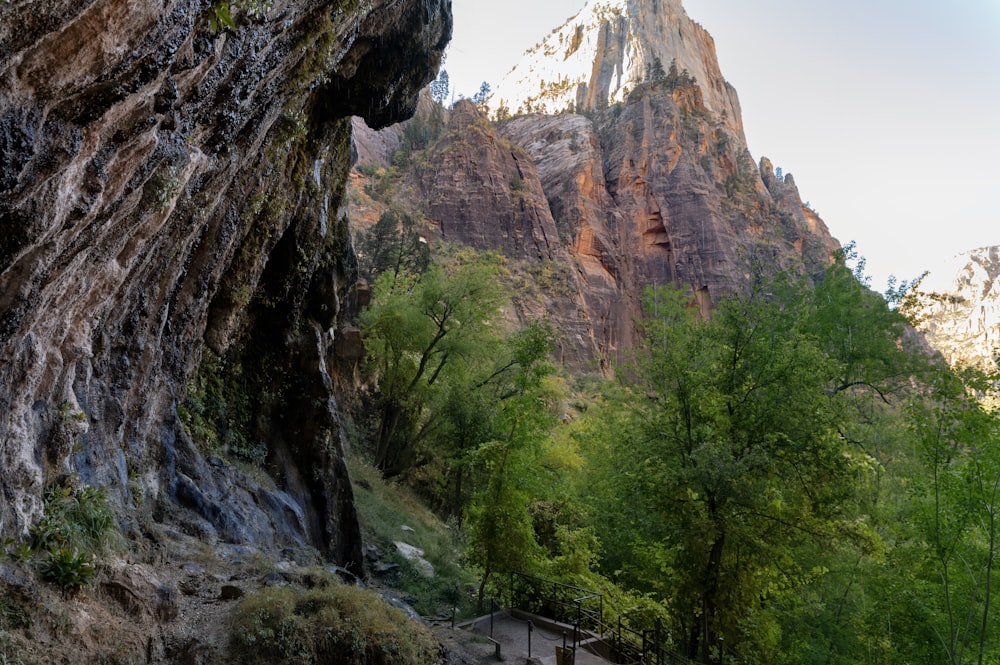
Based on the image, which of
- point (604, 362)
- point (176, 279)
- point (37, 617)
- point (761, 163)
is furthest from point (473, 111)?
point (37, 617)

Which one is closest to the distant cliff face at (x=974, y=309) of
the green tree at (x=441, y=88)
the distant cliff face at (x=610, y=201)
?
the distant cliff face at (x=610, y=201)

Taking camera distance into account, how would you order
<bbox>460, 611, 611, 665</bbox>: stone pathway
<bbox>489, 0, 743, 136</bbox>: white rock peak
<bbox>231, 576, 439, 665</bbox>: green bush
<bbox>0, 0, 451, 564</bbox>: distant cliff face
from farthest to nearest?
<bbox>489, 0, 743, 136</bbox>: white rock peak → <bbox>460, 611, 611, 665</bbox>: stone pathway → <bbox>231, 576, 439, 665</bbox>: green bush → <bbox>0, 0, 451, 564</bbox>: distant cliff face

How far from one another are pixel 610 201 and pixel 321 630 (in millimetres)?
72506

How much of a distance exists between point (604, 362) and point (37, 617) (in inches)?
2262

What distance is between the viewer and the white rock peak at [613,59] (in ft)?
316

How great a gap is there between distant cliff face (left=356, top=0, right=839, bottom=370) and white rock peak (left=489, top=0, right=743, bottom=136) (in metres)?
1.63

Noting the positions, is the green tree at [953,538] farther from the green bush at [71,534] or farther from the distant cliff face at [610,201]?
the distant cliff face at [610,201]

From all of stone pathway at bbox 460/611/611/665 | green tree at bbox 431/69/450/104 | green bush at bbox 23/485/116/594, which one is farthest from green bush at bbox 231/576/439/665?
green tree at bbox 431/69/450/104

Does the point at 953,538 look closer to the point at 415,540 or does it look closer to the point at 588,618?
the point at 588,618

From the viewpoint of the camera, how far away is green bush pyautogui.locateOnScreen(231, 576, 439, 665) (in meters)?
5.91

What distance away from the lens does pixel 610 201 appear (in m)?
74.6

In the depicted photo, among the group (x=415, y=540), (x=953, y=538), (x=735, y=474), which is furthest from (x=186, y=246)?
(x=953, y=538)

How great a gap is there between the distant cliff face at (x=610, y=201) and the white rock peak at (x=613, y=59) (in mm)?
1626

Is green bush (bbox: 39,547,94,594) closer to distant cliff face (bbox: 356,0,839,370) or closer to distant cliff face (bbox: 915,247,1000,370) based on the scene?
distant cliff face (bbox: 356,0,839,370)
